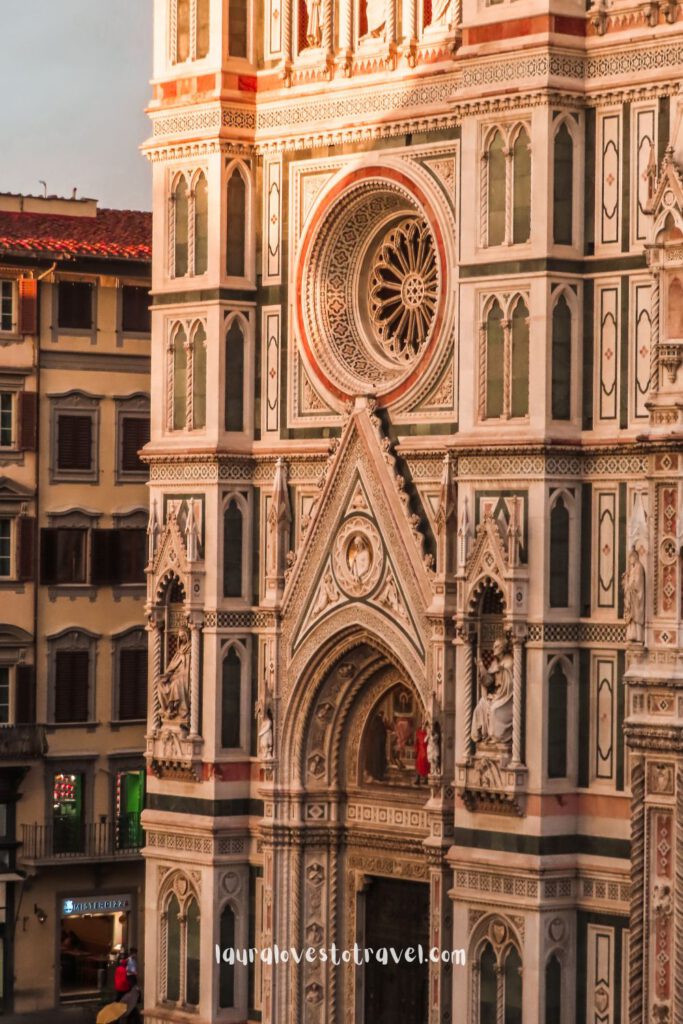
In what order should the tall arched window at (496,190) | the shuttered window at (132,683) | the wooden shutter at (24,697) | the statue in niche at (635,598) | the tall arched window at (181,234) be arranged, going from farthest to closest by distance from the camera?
1. the shuttered window at (132,683)
2. the wooden shutter at (24,697)
3. the tall arched window at (181,234)
4. the tall arched window at (496,190)
5. the statue in niche at (635,598)

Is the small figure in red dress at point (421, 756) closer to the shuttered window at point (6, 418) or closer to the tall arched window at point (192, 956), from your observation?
the tall arched window at point (192, 956)

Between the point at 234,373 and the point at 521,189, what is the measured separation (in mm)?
6246

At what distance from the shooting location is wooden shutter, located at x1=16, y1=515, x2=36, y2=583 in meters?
59.9

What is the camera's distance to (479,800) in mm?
44844

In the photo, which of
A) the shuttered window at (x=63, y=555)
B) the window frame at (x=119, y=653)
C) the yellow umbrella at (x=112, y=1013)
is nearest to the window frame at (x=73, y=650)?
the window frame at (x=119, y=653)

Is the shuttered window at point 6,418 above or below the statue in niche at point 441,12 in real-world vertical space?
below

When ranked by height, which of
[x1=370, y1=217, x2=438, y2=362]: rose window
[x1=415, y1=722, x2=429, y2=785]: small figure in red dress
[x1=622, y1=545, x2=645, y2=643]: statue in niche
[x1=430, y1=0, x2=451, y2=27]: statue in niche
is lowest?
[x1=415, y1=722, x2=429, y2=785]: small figure in red dress

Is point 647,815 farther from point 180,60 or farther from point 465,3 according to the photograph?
point 180,60

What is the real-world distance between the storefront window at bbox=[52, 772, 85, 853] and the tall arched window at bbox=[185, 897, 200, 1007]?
11292 millimetres

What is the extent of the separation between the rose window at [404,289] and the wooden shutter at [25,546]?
1337 cm

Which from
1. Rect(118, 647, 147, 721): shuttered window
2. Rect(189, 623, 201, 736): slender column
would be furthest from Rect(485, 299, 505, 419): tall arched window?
Rect(118, 647, 147, 721): shuttered window

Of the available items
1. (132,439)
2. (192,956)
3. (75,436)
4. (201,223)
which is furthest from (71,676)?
(201,223)

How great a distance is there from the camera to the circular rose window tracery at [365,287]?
47.4m

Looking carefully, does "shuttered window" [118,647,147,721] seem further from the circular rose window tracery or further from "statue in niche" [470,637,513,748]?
"statue in niche" [470,637,513,748]
